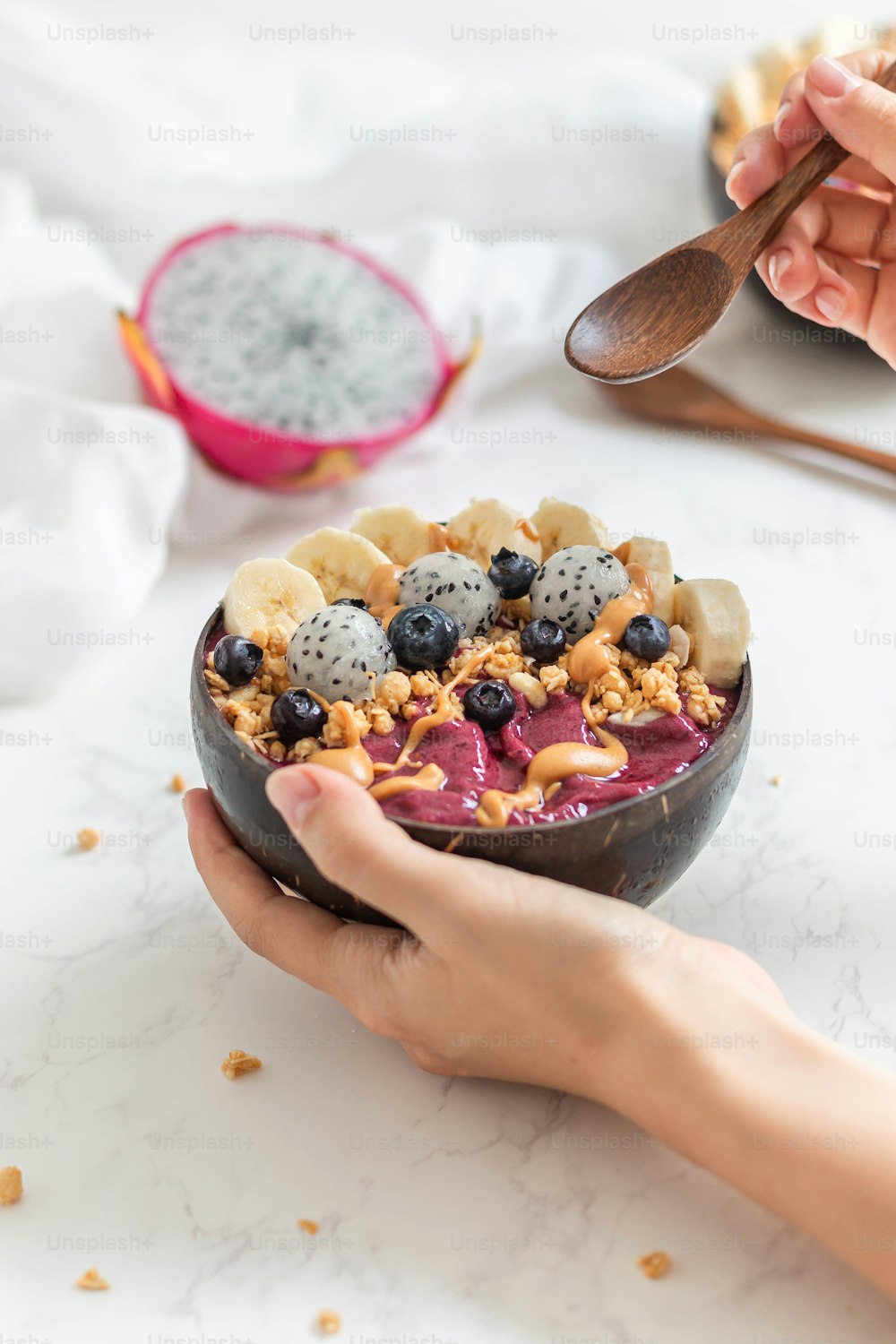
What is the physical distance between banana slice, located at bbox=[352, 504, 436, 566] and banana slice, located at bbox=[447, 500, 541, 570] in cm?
3

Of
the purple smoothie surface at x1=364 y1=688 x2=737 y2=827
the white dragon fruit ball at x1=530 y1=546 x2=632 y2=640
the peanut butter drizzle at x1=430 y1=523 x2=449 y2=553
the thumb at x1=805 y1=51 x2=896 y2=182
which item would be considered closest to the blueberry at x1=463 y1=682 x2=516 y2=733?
the purple smoothie surface at x1=364 y1=688 x2=737 y2=827

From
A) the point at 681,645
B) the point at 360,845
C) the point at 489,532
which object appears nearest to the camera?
the point at 360,845

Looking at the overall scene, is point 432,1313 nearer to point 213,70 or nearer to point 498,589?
point 498,589

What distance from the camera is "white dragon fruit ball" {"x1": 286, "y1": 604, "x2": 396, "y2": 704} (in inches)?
44.8

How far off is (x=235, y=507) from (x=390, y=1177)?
1139mm

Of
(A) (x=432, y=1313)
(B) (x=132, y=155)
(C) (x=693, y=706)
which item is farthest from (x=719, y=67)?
(A) (x=432, y=1313)

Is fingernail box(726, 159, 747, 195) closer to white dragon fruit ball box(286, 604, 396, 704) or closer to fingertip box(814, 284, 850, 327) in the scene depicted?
fingertip box(814, 284, 850, 327)

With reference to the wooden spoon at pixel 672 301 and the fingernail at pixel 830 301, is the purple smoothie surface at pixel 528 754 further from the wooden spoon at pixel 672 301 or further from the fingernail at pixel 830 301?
the fingernail at pixel 830 301

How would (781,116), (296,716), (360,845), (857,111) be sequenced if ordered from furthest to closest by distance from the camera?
(781,116) < (857,111) < (296,716) < (360,845)

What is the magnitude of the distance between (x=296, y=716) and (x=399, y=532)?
1.02 feet

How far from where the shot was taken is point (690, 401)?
2154 mm

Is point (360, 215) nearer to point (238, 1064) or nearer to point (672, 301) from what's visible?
point (672, 301)

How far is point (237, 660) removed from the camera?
115cm

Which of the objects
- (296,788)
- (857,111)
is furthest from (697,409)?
(296,788)
